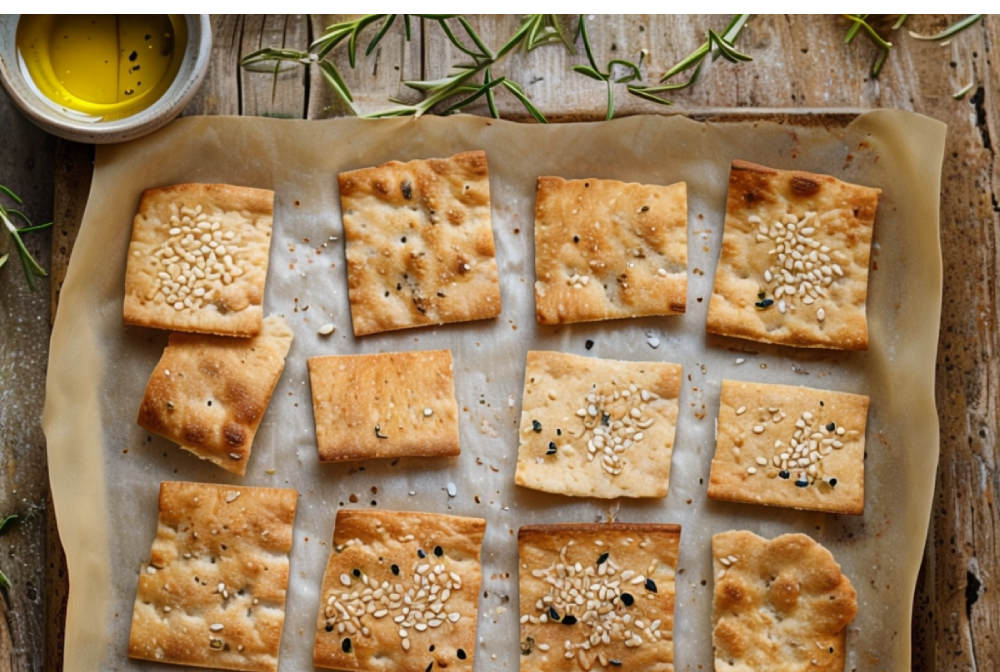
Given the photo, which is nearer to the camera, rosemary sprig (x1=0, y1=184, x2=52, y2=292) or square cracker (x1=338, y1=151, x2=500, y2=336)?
rosemary sprig (x1=0, y1=184, x2=52, y2=292)

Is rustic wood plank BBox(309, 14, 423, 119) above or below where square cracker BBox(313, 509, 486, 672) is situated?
above

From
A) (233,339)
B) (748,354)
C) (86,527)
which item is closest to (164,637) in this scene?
(86,527)

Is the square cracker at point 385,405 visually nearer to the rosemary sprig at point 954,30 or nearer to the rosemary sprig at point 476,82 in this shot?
the rosemary sprig at point 476,82

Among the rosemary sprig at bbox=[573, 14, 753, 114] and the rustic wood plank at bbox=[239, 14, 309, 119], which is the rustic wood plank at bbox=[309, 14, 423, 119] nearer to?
the rustic wood plank at bbox=[239, 14, 309, 119]

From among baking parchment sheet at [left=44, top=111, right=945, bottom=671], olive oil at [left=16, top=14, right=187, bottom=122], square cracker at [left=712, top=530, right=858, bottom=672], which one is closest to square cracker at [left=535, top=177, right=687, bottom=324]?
baking parchment sheet at [left=44, top=111, right=945, bottom=671]

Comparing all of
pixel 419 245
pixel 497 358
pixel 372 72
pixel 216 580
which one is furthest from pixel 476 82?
pixel 216 580

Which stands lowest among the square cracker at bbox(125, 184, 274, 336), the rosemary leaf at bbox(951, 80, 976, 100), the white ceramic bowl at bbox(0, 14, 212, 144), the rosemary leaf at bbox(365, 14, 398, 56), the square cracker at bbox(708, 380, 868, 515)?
the square cracker at bbox(708, 380, 868, 515)

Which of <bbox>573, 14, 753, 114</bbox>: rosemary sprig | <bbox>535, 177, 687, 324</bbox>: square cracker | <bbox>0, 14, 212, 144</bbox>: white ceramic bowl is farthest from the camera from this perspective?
<bbox>535, 177, 687, 324</bbox>: square cracker
